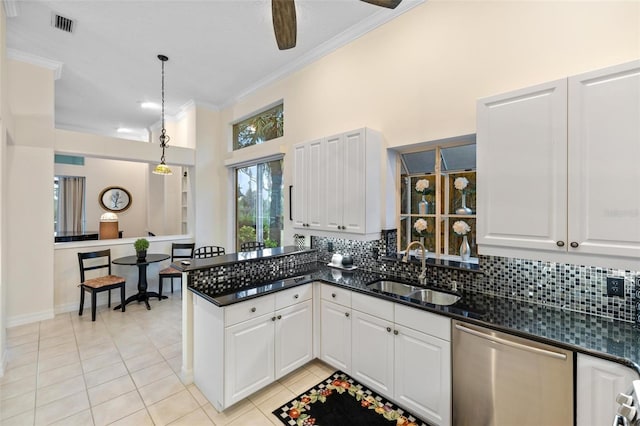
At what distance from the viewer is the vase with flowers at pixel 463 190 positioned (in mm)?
2476

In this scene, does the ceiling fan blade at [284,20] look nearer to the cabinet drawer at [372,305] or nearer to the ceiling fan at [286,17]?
the ceiling fan at [286,17]

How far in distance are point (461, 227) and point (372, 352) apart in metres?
1.33

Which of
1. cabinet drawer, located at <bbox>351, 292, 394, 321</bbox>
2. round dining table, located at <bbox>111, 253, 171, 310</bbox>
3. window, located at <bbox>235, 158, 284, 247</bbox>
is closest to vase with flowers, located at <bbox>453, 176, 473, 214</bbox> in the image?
cabinet drawer, located at <bbox>351, 292, 394, 321</bbox>

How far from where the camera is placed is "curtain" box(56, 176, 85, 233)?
7027 mm

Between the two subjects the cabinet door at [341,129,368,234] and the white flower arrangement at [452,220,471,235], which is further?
the cabinet door at [341,129,368,234]

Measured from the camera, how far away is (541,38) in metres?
1.98

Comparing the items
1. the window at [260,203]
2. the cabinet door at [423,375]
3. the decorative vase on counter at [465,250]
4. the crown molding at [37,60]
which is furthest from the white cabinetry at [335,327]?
the crown molding at [37,60]

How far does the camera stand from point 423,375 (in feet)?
6.49

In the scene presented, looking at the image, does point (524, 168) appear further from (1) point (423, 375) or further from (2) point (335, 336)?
(2) point (335, 336)

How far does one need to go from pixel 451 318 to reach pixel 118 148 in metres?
5.35

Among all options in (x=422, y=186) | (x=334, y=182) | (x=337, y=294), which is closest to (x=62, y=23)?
(x=334, y=182)

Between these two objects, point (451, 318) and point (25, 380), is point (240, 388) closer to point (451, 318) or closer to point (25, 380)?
point (451, 318)

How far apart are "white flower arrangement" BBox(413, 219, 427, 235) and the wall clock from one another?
319 inches

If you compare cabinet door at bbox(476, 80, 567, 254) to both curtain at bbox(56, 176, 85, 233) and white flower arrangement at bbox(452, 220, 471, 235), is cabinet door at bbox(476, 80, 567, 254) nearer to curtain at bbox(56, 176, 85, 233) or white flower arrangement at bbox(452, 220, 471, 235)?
white flower arrangement at bbox(452, 220, 471, 235)
